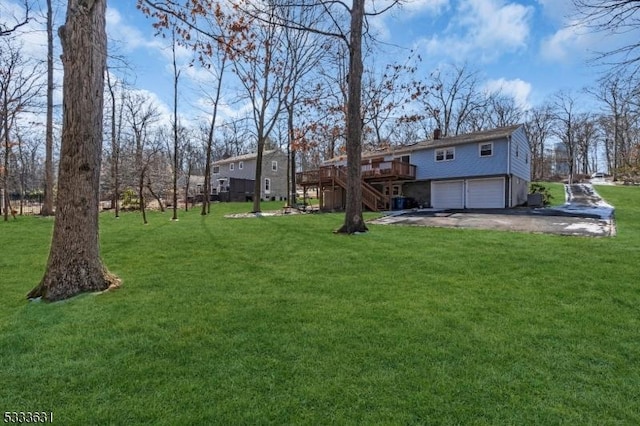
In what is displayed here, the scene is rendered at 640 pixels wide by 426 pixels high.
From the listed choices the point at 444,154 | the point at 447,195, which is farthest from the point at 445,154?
the point at 447,195

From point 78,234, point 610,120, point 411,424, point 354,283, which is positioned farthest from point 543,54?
point 610,120

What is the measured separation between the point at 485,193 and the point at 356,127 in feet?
47.1

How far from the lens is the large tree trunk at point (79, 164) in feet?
16.4

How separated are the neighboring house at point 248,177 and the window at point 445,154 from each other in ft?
66.0

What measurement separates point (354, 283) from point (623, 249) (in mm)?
6236

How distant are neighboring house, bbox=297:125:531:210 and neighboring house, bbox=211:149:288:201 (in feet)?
42.3

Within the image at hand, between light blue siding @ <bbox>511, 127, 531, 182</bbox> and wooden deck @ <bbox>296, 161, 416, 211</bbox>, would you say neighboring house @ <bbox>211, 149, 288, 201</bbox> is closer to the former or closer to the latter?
wooden deck @ <bbox>296, 161, 416, 211</bbox>

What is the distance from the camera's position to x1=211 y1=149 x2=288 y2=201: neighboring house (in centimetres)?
3697

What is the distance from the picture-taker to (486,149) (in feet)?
69.6

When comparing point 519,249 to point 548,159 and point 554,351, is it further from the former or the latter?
point 548,159

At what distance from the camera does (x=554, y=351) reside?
→ 330 centimetres

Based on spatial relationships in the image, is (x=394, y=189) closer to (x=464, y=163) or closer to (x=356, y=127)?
(x=464, y=163)

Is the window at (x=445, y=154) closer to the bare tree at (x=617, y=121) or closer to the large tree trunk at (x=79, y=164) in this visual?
the bare tree at (x=617, y=121)

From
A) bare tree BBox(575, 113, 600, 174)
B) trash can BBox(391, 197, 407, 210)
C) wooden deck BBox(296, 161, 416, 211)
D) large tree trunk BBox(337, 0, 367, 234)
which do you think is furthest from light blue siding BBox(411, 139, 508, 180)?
bare tree BBox(575, 113, 600, 174)
